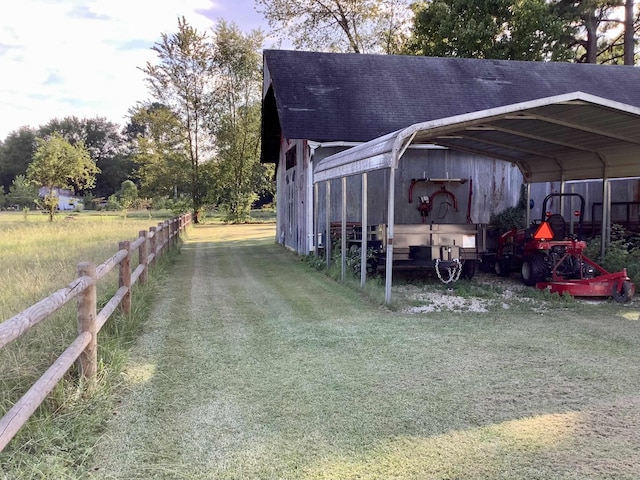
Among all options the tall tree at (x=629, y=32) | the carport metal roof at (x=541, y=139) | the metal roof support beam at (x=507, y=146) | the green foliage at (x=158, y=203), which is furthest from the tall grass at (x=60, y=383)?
the green foliage at (x=158, y=203)

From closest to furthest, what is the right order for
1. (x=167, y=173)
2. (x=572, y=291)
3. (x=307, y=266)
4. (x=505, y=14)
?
(x=572, y=291)
(x=307, y=266)
(x=505, y=14)
(x=167, y=173)

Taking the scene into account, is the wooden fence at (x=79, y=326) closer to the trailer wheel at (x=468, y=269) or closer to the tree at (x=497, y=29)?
the trailer wheel at (x=468, y=269)

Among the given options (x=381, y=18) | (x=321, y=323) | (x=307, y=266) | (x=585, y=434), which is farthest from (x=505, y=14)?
(x=585, y=434)

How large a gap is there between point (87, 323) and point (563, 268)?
735 cm

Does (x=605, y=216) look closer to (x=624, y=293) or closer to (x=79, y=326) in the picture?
(x=624, y=293)

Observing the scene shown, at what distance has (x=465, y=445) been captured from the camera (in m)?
3.28

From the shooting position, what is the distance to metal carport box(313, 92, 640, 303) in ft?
23.4

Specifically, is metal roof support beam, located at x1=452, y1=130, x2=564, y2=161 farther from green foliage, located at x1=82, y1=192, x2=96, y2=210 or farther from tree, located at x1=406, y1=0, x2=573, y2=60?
green foliage, located at x1=82, y1=192, x2=96, y2=210

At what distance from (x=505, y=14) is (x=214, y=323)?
25856mm

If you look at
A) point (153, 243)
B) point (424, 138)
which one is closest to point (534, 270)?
point (424, 138)

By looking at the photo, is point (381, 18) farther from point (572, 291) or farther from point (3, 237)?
point (572, 291)

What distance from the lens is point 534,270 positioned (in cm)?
889

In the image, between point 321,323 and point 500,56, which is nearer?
point 321,323

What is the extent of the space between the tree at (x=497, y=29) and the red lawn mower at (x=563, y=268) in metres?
19.9
